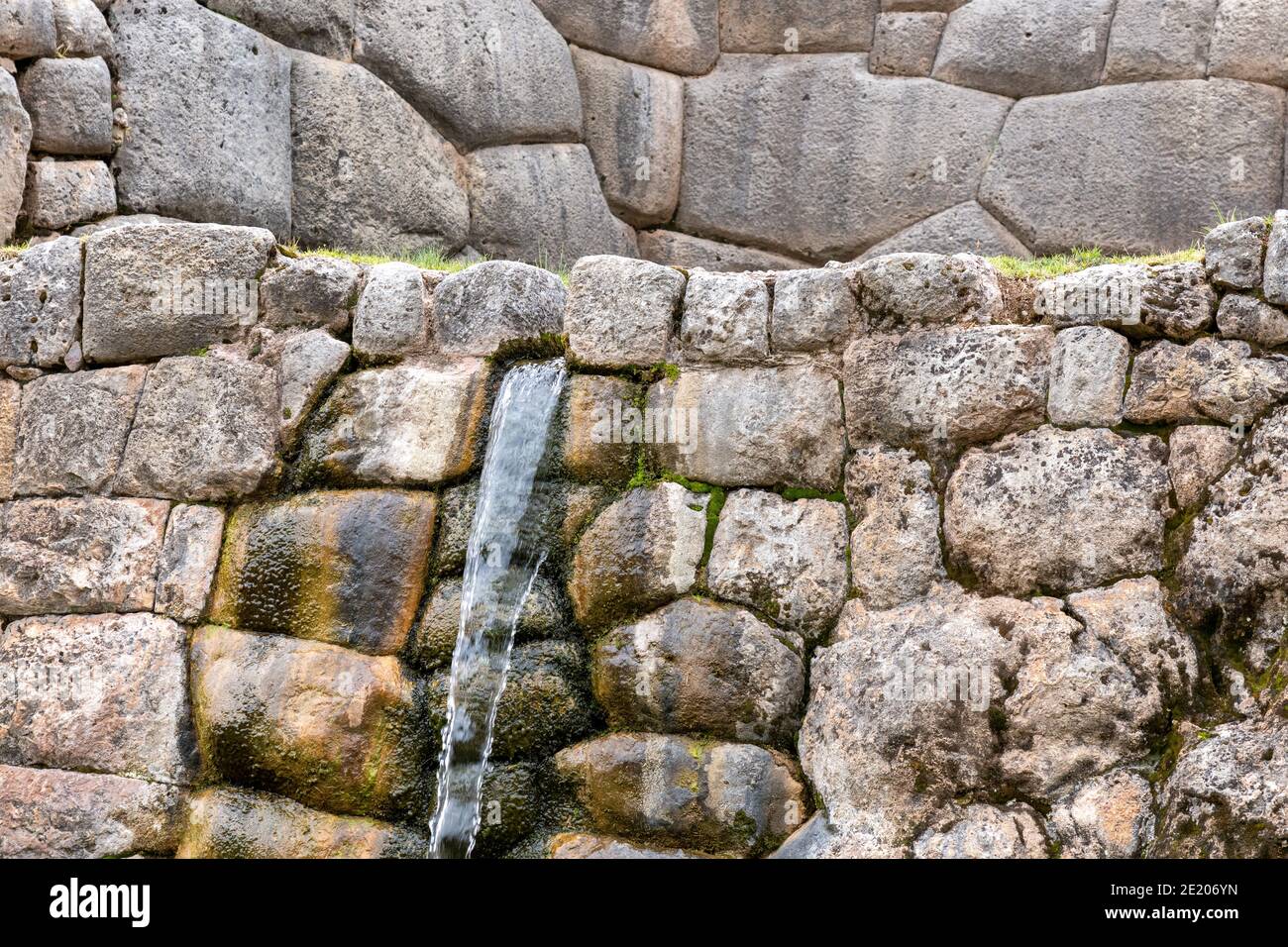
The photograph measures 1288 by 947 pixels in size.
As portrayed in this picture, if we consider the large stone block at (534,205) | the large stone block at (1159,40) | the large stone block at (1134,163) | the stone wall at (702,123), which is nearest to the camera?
the stone wall at (702,123)

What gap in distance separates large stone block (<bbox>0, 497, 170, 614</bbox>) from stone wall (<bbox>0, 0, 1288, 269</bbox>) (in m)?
1.75

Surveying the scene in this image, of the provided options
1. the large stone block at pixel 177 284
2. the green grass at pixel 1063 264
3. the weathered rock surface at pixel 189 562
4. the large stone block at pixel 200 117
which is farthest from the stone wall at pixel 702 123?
the green grass at pixel 1063 264

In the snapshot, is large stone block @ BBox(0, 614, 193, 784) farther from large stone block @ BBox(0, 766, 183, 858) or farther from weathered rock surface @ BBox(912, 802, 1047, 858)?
weathered rock surface @ BBox(912, 802, 1047, 858)

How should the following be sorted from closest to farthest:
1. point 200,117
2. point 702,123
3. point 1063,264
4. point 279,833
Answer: point 279,833
point 1063,264
point 200,117
point 702,123

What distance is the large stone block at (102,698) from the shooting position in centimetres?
507

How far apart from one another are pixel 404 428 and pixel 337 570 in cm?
56

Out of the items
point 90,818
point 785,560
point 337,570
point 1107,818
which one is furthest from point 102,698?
point 1107,818

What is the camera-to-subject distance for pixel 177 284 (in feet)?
17.6

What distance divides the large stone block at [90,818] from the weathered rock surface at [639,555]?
1640mm

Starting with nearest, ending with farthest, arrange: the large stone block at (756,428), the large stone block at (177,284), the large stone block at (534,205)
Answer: the large stone block at (756,428)
the large stone block at (177,284)
the large stone block at (534,205)

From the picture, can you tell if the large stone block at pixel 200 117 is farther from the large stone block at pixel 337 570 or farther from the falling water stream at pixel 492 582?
the falling water stream at pixel 492 582

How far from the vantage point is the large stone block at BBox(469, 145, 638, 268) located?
8.03 m

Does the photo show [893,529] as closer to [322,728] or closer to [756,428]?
[756,428]

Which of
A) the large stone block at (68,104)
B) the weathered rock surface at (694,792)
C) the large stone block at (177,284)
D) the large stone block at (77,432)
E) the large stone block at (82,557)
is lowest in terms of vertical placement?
the weathered rock surface at (694,792)
